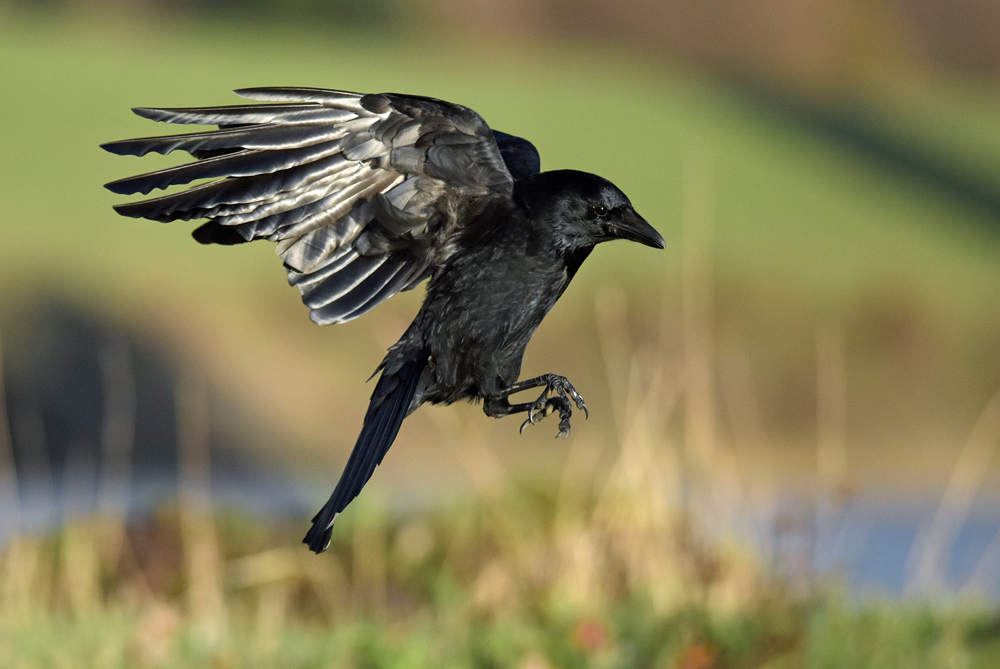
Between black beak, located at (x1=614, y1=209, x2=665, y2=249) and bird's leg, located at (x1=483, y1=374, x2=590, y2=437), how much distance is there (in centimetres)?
20

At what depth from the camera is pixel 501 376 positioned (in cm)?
165

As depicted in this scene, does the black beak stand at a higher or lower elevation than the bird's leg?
higher

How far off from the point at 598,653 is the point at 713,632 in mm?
490

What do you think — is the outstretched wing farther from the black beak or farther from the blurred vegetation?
the blurred vegetation

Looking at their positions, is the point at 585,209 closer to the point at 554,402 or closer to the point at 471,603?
the point at 554,402

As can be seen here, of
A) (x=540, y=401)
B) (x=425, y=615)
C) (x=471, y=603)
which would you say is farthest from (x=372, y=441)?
(x=425, y=615)

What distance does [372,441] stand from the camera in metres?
1.58

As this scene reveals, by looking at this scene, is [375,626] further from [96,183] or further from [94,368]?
[96,183]

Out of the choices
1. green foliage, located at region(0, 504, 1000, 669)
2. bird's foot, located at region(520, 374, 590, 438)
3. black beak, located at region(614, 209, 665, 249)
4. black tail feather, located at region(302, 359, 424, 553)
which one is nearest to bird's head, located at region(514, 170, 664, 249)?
black beak, located at region(614, 209, 665, 249)

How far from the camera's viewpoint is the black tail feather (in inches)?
52.0

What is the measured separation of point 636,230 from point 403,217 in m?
A: 0.35

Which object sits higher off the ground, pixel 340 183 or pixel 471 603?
pixel 340 183

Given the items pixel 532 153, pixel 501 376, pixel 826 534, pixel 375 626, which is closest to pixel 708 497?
pixel 826 534

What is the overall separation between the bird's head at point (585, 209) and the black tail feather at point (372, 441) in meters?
0.33
